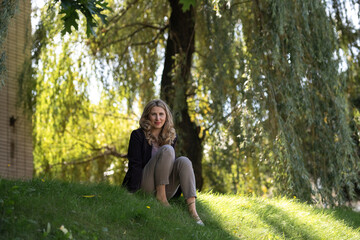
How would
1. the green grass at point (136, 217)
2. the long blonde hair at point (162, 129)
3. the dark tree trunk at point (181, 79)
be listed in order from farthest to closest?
the dark tree trunk at point (181, 79), the long blonde hair at point (162, 129), the green grass at point (136, 217)

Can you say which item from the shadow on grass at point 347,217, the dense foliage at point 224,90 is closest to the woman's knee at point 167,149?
the dense foliage at point 224,90

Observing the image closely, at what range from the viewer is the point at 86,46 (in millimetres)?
9125

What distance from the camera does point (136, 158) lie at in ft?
15.3

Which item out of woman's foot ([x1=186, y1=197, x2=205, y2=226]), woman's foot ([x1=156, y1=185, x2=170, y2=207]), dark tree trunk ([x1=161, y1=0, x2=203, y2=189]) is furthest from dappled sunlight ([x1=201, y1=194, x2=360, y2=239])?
dark tree trunk ([x1=161, y1=0, x2=203, y2=189])

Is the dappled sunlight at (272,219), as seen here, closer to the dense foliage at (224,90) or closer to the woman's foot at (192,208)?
the woman's foot at (192,208)

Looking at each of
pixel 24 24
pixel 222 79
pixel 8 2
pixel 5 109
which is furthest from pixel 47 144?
pixel 8 2

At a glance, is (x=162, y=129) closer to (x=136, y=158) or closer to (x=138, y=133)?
(x=138, y=133)

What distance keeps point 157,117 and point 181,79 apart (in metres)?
3.05

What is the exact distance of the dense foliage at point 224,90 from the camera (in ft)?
22.2

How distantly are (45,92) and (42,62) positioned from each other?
50 centimetres

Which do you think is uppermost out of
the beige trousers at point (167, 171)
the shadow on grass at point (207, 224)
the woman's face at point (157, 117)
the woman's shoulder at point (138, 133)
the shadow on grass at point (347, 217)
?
the woman's face at point (157, 117)

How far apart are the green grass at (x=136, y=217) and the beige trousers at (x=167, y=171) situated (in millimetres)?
162

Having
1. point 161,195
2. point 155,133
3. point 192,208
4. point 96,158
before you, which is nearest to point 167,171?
point 161,195

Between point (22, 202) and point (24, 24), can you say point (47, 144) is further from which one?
point (22, 202)
